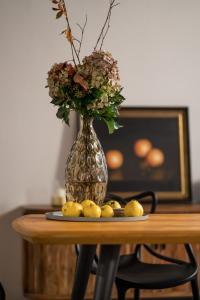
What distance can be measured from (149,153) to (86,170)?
8.43 feet

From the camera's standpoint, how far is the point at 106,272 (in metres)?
2.03

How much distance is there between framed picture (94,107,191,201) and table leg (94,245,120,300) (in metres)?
2.83

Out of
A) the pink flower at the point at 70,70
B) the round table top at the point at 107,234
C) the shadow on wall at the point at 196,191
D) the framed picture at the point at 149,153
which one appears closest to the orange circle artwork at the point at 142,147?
the framed picture at the point at 149,153

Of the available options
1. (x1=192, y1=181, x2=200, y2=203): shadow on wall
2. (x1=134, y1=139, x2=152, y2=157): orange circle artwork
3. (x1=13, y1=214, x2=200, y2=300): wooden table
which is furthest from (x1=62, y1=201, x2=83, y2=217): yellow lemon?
(x1=192, y1=181, x2=200, y2=203): shadow on wall

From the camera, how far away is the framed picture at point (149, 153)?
4887 mm

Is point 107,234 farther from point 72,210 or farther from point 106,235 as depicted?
point 72,210

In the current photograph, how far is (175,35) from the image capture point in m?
5.10

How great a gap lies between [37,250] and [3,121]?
1143 mm

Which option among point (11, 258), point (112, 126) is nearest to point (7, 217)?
point (11, 258)

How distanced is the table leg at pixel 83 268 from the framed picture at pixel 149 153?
95.6 inches

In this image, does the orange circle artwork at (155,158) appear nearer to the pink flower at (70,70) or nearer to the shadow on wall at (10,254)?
the shadow on wall at (10,254)

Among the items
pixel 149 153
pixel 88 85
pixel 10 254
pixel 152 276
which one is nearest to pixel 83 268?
pixel 152 276

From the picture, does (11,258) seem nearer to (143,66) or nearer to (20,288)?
(20,288)

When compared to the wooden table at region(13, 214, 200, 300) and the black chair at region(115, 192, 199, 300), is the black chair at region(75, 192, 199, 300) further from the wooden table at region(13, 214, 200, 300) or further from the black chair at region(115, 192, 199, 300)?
the wooden table at region(13, 214, 200, 300)
